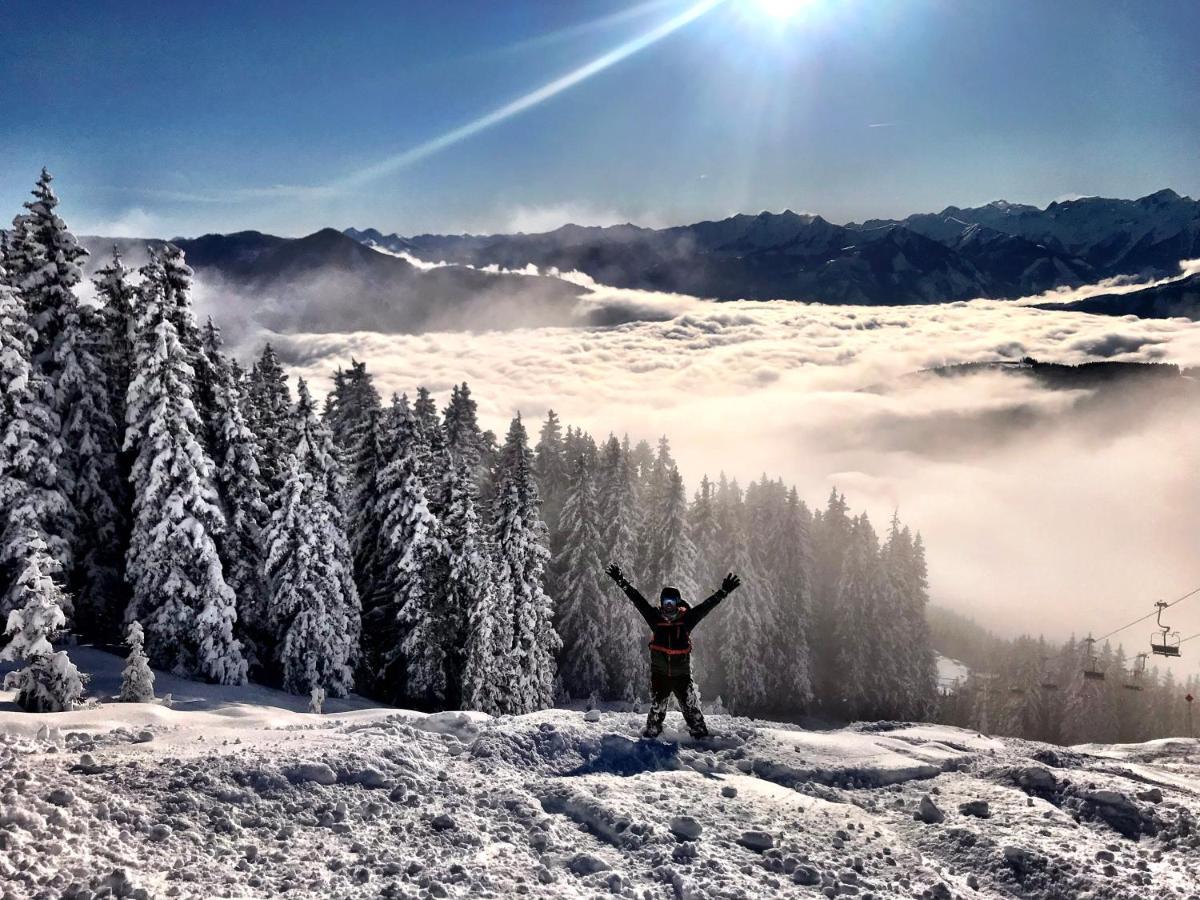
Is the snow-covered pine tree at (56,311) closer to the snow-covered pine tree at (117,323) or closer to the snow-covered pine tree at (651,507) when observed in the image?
the snow-covered pine tree at (117,323)

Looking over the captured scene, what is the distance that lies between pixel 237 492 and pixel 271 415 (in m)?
6.58

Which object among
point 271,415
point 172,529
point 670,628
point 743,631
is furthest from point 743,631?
point 670,628

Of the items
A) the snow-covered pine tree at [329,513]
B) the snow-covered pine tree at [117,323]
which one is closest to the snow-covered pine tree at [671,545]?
the snow-covered pine tree at [329,513]

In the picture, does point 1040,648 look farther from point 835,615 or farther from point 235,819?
point 235,819

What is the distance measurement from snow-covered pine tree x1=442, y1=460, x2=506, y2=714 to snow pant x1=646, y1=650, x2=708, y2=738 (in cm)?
2010

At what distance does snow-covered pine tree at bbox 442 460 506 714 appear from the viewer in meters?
30.3

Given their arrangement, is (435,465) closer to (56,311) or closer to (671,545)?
(56,311)

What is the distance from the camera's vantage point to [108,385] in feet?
87.7

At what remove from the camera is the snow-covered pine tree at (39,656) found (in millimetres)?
13289

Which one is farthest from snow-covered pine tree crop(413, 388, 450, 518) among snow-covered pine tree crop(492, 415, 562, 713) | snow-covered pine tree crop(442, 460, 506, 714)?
snow-covered pine tree crop(492, 415, 562, 713)

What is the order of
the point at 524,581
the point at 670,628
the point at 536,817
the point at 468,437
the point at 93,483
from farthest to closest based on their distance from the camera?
the point at 468,437 < the point at 524,581 < the point at 93,483 < the point at 670,628 < the point at 536,817

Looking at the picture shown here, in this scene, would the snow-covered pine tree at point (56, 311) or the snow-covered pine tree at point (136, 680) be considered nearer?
the snow-covered pine tree at point (136, 680)

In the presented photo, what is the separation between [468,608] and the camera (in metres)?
31.2

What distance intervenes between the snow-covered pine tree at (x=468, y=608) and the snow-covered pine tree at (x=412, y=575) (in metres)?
0.53
